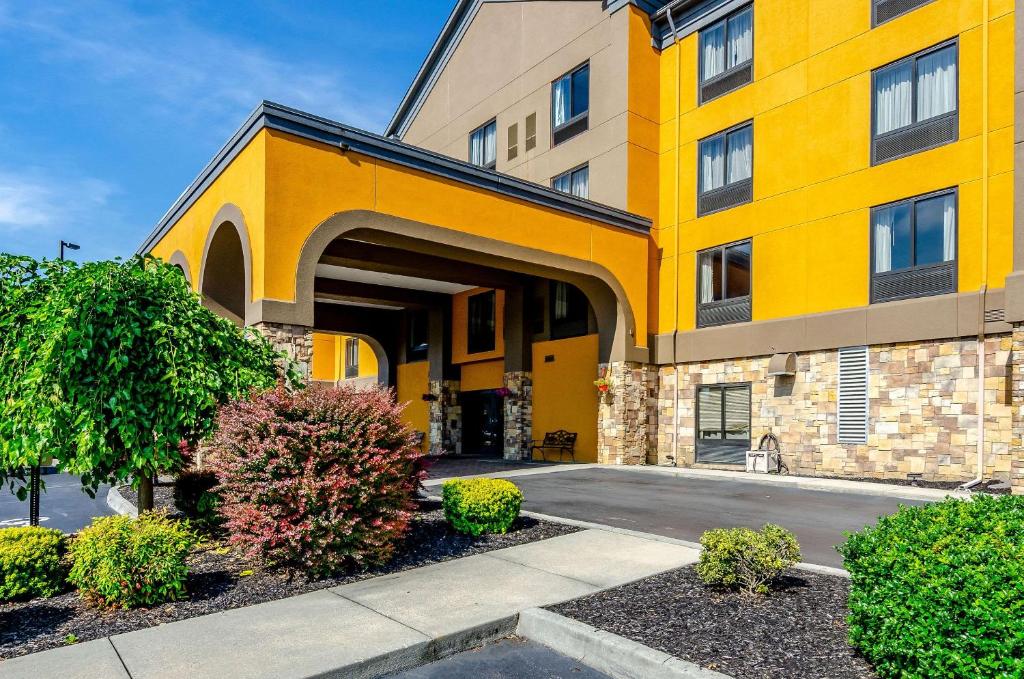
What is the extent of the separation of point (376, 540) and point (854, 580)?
14.7ft

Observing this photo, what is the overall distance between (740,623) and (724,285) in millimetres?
15165

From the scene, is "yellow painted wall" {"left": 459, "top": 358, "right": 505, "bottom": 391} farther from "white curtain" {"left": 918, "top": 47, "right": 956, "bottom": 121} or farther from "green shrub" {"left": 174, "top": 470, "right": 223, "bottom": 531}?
"green shrub" {"left": 174, "top": 470, "right": 223, "bottom": 531}

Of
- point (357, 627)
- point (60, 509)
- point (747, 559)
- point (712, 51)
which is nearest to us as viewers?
point (357, 627)

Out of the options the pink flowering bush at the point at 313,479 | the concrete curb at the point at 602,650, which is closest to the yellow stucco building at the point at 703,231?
the pink flowering bush at the point at 313,479

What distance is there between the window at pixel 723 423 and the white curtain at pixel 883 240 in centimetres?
453

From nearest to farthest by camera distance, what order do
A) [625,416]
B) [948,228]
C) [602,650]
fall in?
[602,650], [948,228], [625,416]

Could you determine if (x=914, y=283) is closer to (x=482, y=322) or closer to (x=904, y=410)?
(x=904, y=410)

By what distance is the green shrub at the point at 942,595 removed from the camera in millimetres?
3619

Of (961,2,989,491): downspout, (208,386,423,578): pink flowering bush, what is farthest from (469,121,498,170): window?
(208,386,423,578): pink flowering bush

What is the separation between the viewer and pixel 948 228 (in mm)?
14867

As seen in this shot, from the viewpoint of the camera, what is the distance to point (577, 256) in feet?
59.4

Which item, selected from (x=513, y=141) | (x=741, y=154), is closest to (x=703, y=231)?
(x=741, y=154)

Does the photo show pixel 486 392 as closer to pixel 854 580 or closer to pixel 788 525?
pixel 788 525

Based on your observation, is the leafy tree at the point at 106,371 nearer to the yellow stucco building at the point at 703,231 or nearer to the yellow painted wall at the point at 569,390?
the yellow stucco building at the point at 703,231
